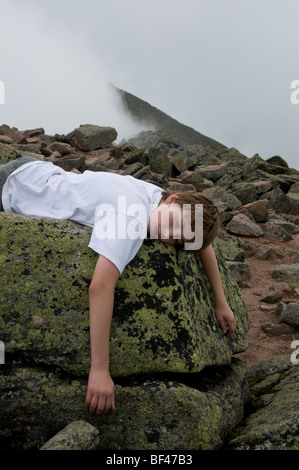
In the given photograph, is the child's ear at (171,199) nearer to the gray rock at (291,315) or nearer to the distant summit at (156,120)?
the gray rock at (291,315)

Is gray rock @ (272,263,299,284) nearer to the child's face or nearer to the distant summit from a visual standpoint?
the child's face

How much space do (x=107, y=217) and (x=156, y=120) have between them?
66271 mm

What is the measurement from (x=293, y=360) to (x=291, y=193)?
1444 centimetres

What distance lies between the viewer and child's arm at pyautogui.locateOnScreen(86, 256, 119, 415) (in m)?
2.93

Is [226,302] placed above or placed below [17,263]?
below

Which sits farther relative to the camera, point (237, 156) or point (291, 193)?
point (237, 156)

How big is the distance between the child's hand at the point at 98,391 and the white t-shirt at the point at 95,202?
0.72m

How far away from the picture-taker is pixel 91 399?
293 cm

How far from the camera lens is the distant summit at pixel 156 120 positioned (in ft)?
210

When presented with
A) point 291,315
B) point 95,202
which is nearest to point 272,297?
point 291,315

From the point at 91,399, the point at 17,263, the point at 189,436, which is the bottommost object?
the point at 189,436

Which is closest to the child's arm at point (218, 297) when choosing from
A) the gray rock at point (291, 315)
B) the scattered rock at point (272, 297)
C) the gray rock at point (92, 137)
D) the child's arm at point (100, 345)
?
the child's arm at point (100, 345)
